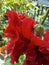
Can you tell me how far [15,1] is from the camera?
238 cm

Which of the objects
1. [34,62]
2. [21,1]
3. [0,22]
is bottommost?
[0,22]

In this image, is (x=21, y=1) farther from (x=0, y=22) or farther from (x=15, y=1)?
(x=0, y=22)

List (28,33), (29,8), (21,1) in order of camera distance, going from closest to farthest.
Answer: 1. (28,33)
2. (21,1)
3. (29,8)

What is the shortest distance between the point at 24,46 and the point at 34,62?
0.03 m

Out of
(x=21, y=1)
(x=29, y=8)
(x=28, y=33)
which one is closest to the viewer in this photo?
(x=28, y=33)

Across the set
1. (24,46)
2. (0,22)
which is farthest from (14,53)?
(0,22)

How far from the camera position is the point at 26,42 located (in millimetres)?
356

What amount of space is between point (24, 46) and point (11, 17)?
48mm

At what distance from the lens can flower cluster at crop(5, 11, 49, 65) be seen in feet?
1.14

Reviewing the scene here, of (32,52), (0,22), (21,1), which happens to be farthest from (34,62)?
(0,22)

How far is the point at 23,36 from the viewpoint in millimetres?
353

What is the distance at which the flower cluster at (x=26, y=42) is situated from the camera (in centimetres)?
35

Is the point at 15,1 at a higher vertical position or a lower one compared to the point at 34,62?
lower

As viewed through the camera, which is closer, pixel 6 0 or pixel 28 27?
pixel 28 27
